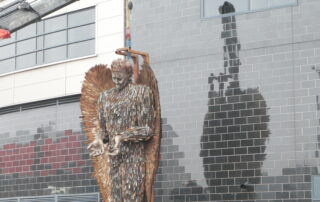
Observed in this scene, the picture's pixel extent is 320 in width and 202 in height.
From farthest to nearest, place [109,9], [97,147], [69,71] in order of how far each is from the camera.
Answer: [69,71] < [109,9] < [97,147]

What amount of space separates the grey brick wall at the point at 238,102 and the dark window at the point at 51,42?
232 centimetres

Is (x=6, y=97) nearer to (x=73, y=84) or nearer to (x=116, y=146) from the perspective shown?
(x=73, y=84)

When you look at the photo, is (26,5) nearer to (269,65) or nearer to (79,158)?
(79,158)

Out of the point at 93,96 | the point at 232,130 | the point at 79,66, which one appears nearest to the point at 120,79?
the point at 93,96

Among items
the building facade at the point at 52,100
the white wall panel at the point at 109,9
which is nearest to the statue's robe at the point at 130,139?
the building facade at the point at 52,100

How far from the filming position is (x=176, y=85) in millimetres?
16156

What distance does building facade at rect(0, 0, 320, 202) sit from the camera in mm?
14695

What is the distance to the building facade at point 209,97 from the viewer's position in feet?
48.2

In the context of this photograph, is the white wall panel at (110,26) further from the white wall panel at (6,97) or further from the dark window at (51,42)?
the white wall panel at (6,97)

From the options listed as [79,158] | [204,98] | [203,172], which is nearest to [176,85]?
[204,98]

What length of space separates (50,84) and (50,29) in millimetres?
1487

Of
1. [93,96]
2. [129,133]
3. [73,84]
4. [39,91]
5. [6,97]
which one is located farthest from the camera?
[6,97]

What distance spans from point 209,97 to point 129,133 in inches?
155

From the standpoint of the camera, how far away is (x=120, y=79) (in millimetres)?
12414
